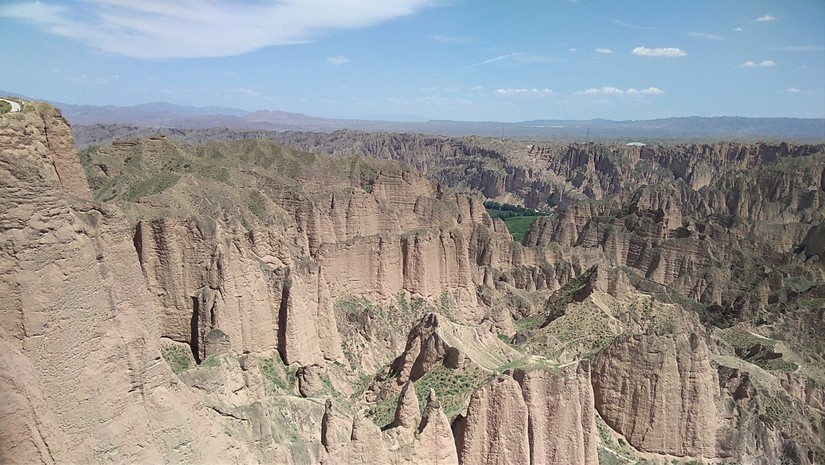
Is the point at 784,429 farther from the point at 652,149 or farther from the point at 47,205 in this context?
the point at 652,149

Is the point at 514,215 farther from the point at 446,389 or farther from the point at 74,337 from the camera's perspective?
the point at 74,337

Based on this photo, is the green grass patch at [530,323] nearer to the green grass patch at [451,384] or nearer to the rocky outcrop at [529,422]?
the green grass patch at [451,384]

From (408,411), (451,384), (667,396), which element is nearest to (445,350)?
(451,384)

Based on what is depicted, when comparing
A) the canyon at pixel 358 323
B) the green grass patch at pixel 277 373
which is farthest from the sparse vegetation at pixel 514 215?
the green grass patch at pixel 277 373

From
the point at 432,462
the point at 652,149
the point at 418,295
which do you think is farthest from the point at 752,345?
the point at 652,149

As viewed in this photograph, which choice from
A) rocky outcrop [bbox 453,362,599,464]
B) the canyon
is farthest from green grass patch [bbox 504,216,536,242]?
rocky outcrop [bbox 453,362,599,464]

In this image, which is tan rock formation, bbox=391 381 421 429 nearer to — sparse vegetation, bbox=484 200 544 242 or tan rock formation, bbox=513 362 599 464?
tan rock formation, bbox=513 362 599 464
